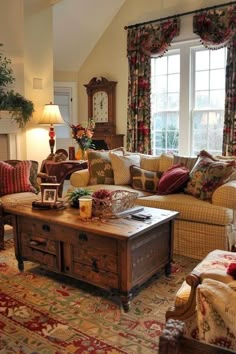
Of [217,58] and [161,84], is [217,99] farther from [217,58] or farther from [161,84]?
[161,84]

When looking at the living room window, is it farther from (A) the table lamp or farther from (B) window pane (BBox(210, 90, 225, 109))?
(A) the table lamp

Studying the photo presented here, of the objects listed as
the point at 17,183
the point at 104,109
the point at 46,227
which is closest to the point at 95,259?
the point at 46,227

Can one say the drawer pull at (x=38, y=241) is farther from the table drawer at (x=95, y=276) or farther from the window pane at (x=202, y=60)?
the window pane at (x=202, y=60)

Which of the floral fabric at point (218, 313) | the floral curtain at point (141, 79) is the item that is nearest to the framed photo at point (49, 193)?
the floral fabric at point (218, 313)

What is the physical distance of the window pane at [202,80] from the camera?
212 inches

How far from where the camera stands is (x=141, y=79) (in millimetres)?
5855

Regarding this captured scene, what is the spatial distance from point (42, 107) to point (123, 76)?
1575 mm

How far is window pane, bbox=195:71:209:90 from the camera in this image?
539 centimetres

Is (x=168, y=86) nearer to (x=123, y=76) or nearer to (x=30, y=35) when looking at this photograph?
(x=123, y=76)

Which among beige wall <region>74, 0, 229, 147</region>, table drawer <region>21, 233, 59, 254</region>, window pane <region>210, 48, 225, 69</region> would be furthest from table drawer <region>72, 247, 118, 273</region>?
beige wall <region>74, 0, 229, 147</region>

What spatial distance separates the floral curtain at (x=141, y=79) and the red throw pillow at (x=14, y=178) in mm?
2437

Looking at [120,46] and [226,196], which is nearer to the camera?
[226,196]

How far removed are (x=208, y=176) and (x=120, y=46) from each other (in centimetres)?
363

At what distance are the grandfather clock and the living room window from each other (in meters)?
0.74
